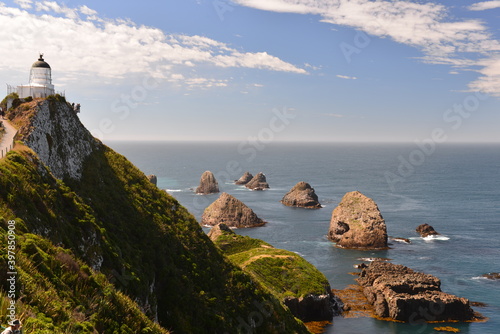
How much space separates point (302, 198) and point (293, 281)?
8924 centimetres

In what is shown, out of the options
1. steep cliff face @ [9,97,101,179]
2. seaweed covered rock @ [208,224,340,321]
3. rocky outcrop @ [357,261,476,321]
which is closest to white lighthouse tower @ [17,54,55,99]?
steep cliff face @ [9,97,101,179]

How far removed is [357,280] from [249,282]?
1791 inches

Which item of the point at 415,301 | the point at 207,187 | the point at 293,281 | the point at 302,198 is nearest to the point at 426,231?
the point at 302,198

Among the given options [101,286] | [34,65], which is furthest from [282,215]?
[101,286]

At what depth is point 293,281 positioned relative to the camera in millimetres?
68688

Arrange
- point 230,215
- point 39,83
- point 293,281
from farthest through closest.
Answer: point 230,215, point 293,281, point 39,83

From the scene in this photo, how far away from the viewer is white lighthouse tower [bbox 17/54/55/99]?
43.6 meters

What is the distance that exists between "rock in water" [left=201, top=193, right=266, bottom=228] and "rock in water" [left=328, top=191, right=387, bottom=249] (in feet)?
89.7

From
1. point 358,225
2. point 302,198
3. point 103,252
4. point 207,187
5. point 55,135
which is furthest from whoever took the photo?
point 207,187

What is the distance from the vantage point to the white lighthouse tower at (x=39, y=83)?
143 feet

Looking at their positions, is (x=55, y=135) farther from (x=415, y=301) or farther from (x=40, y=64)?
(x=415, y=301)

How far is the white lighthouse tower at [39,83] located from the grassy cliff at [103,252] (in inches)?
147

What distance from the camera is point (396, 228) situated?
398 ft

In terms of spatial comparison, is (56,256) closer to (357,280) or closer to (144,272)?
(144,272)
